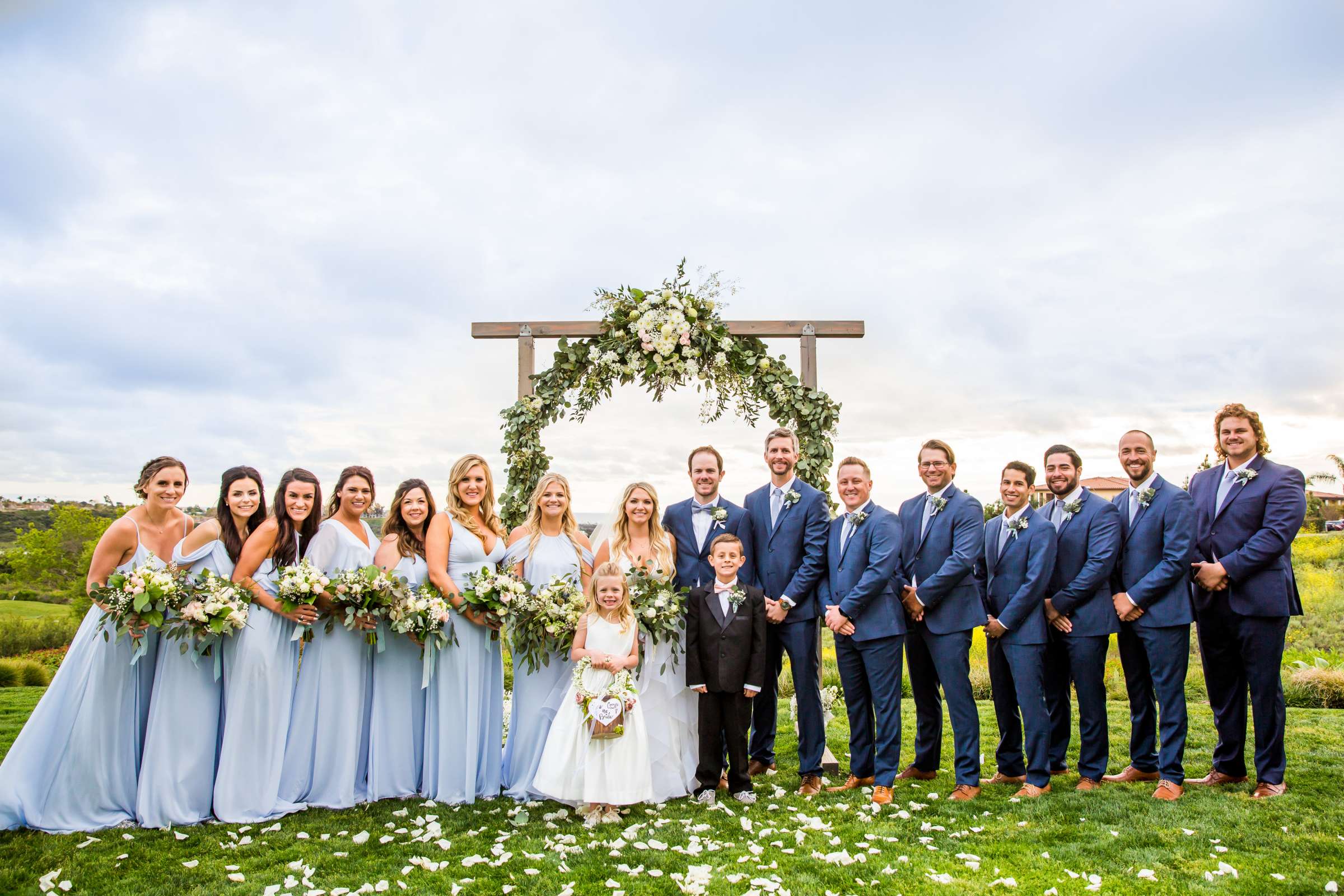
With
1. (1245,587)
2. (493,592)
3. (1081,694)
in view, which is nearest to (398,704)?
(493,592)

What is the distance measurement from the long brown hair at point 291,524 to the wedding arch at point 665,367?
1948 millimetres

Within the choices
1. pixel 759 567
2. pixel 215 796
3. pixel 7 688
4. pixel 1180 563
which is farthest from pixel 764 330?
pixel 7 688

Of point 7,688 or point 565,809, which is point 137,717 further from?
point 7,688

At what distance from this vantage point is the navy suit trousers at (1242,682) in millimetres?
6070

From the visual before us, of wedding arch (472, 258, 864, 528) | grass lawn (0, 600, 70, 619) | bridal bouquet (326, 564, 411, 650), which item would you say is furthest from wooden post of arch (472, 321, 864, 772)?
grass lawn (0, 600, 70, 619)

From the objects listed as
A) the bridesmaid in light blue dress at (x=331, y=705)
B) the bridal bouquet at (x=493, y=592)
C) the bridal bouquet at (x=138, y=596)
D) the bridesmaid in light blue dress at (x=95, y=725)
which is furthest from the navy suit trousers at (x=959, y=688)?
the bridesmaid in light blue dress at (x=95, y=725)

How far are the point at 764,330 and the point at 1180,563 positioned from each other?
4011 mm

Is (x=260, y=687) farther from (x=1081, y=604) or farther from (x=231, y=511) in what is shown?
(x=1081, y=604)

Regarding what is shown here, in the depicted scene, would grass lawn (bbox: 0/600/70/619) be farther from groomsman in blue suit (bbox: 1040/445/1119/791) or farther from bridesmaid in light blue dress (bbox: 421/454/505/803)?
groomsman in blue suit (bbox: 1040/445/1119/791)

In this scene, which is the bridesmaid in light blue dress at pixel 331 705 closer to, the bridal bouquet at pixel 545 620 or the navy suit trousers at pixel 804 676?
the bridal bouquet at pixel 545 620

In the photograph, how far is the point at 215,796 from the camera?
19.0ft

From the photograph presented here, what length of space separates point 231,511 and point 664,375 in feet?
12.6

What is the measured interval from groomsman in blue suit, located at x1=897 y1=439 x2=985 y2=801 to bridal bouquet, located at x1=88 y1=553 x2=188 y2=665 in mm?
4999

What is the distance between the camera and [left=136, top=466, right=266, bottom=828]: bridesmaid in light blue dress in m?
5.71
